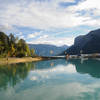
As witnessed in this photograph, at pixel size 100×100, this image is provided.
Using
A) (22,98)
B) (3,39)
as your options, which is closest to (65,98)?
(22,98)

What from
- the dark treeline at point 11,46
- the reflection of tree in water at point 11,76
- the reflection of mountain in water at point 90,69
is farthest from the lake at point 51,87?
the dark treeline at point 11,46

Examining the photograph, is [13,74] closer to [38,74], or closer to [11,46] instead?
[38,74]

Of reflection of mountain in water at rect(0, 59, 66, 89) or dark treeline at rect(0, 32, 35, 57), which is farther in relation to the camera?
dark treeline at rect(0, 32, 35, 57)

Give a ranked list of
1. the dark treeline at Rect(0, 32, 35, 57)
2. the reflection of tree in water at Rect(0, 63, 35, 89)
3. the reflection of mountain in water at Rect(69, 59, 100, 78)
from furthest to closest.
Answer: the dark treeline at Rect(0, 32, 35, 57) < the reflection of mountain in water at Rect(69, 59, 100, 78) < the reflection of tree in water at Rect(0, 63, 35, 89)

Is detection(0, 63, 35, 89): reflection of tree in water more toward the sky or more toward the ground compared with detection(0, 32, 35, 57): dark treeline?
more toward the ground

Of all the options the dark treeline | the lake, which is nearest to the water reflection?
the lake

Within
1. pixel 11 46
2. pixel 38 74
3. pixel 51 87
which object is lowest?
pixel 38 74

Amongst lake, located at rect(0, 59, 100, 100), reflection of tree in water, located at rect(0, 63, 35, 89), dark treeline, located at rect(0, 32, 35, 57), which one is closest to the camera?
lake, located at rect(0, 59, 100, 100)

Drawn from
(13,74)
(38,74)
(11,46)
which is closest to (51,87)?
(38,74)

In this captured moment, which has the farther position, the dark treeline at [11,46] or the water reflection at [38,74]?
the dark treeline at [11,46]

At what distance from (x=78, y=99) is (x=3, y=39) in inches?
3959

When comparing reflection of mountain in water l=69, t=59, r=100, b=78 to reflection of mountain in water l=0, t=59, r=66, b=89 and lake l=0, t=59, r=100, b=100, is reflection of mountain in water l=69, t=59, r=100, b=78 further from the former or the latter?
reflection of mountain in water l=0, t=59, r=66, b=89

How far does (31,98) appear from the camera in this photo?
17.5 m

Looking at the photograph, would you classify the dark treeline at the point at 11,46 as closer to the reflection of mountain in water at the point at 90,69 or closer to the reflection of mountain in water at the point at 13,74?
the reflection of mountain in water at the point at 13,74
